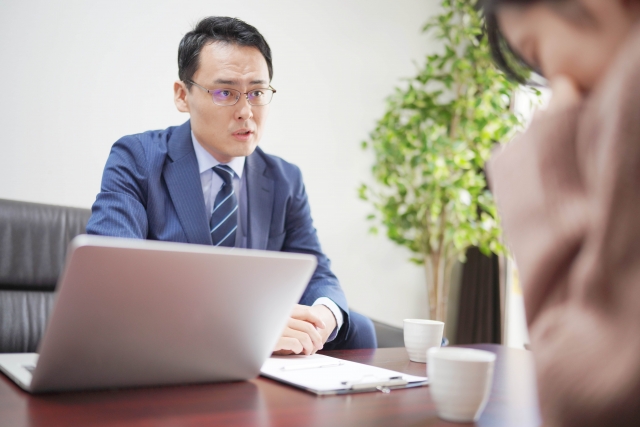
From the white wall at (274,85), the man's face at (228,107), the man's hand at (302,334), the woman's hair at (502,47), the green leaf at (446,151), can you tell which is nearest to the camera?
the woman's hair at (502,47)

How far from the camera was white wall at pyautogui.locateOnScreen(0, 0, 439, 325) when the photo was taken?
262cm

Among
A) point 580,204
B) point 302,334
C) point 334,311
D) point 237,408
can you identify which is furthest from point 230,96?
point 580,204

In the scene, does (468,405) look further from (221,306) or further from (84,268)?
(84,268)

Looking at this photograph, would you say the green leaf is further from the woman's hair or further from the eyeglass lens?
the woman's hair

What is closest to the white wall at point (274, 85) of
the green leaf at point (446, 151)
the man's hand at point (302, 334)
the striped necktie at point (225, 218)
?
the green leaf at point (446, 151)

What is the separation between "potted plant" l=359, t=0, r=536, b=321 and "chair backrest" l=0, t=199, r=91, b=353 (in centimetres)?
184

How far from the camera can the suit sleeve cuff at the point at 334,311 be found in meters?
1.52

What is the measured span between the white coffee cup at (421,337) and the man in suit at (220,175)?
0.32 meters

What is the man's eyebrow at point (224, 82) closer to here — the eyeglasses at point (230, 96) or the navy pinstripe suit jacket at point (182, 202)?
the eyeglasses at point (230, 96)

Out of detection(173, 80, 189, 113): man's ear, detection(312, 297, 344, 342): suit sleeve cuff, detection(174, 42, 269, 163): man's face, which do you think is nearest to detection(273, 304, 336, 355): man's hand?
detection(312, 297, 344, 342): suit sleeve cuff

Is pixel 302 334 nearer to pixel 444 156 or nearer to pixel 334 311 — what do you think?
pixel 334 311

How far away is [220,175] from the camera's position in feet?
6.21

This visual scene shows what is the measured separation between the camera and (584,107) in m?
0.46

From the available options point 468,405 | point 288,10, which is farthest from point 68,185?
point 468,405
